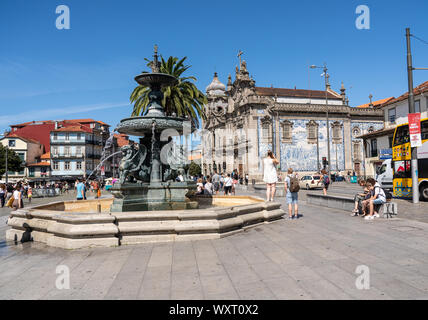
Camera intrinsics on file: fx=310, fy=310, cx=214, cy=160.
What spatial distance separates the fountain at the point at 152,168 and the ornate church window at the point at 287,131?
37667 mm

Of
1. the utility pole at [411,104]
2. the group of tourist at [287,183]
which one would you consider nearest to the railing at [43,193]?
the group of tourist at [287,183]

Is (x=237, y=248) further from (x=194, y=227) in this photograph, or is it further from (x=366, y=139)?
(x=366, y=139)

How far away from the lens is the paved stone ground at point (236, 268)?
3.54 m

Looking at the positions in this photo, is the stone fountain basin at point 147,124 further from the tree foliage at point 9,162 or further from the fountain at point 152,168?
the tree foliage at point 9,162

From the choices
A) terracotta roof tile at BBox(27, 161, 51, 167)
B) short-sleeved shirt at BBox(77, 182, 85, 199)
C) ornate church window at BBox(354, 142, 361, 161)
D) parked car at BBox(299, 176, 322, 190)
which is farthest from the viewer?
terracotta roof tile at BBox(27, 161, 51, 167)

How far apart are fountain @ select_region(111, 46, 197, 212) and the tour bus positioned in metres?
12.7

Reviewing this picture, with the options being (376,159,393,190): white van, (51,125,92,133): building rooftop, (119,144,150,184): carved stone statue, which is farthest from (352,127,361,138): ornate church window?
(51,125,92,133): building rooftop

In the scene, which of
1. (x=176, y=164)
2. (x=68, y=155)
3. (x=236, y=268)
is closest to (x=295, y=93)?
(x=68, y=155)

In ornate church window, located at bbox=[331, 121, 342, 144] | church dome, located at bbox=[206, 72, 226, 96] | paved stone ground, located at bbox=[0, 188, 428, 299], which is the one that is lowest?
paved stone ground, located at bbox=[0, 188, 428, 299]

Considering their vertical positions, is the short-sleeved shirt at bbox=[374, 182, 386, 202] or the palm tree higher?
the palm tree

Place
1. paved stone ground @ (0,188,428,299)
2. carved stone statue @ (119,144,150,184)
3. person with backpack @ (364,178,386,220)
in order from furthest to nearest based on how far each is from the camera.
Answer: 1. carved stone statue @ (119,144,150,184)
2. person with backpack @ (364,178,386,220)
3. paved stone ground @ (0,188,428,299)

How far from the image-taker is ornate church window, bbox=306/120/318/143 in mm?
46875

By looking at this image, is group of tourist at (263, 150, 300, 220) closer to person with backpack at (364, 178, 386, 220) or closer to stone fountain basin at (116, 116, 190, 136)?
person with backpack at (364, 178, 386, 220)

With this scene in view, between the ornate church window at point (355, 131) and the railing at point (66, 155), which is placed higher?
the ornate church window at point (355, 131)
